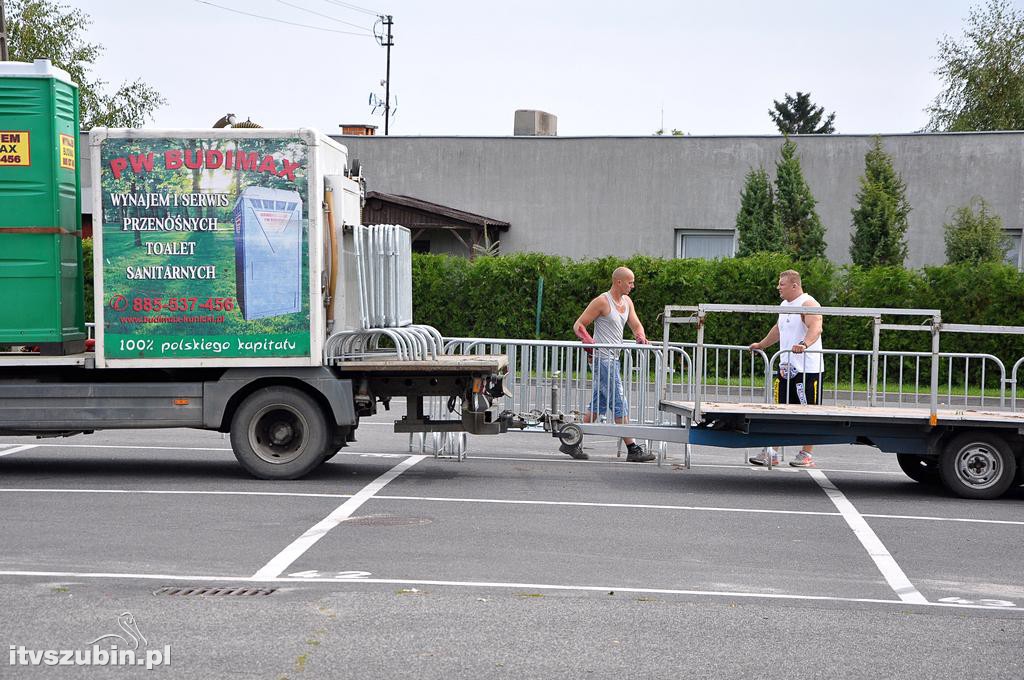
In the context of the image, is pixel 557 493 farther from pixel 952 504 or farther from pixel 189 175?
pixel 189 175

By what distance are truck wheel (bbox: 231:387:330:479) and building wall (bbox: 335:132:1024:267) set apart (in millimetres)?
19790

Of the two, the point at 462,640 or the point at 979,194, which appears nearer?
the point at 462,640

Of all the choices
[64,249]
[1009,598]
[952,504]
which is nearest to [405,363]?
[64,249]

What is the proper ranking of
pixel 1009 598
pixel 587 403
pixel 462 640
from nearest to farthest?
pixel 462 640 → pixel 1009 598 → pixel 587 403

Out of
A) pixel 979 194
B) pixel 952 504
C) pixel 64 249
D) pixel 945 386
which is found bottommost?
pixel 952 504

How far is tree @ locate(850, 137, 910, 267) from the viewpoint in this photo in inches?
1038

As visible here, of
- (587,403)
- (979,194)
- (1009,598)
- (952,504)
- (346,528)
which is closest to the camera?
(1009,598)

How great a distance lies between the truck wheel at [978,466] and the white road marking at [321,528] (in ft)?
16.4

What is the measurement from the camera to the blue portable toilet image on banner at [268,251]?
430 inches

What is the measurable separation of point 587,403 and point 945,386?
377 centimetres

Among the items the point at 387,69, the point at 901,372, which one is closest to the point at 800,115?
the point at 387,69

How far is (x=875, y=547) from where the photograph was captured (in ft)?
28.8

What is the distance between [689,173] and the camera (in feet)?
98.0

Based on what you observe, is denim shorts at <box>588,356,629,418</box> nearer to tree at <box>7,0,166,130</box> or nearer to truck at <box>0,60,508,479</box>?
truck at <box>0,60,508,479</box>
